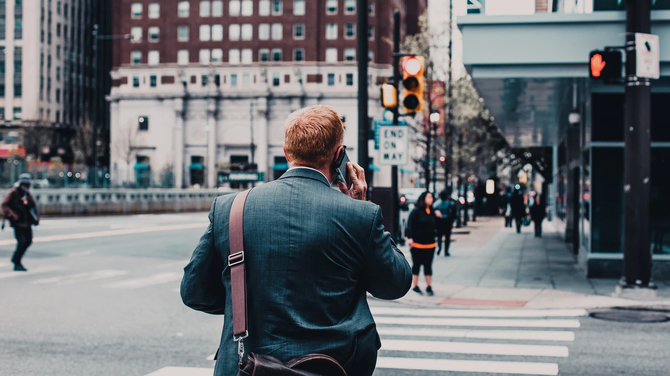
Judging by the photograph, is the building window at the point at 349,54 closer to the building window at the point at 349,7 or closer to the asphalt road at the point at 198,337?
the building window at the point at 349,7

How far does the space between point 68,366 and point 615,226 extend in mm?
11204

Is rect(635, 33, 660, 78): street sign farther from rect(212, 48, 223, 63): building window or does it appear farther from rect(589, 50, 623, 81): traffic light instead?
rect(212, 48, 223, 63): building window

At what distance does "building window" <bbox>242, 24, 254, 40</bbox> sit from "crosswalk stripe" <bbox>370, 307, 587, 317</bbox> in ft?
254

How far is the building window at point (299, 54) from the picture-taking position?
278ft

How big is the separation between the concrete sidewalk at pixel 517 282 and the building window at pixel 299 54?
64267 millimetres

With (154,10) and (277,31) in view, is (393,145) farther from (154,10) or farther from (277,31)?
(154,10)

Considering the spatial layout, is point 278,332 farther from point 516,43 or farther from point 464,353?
point 516,43

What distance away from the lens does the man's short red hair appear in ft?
8.97

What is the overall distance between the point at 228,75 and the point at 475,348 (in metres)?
80.3

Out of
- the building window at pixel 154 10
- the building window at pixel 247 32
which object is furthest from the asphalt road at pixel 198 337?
the building window at pixel 154 10

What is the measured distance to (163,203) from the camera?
48.1 metres

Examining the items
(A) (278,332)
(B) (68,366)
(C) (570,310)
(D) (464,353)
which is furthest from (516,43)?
(A) (278,332)

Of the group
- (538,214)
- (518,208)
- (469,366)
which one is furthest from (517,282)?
(518,208)

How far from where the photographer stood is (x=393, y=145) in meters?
14.4
